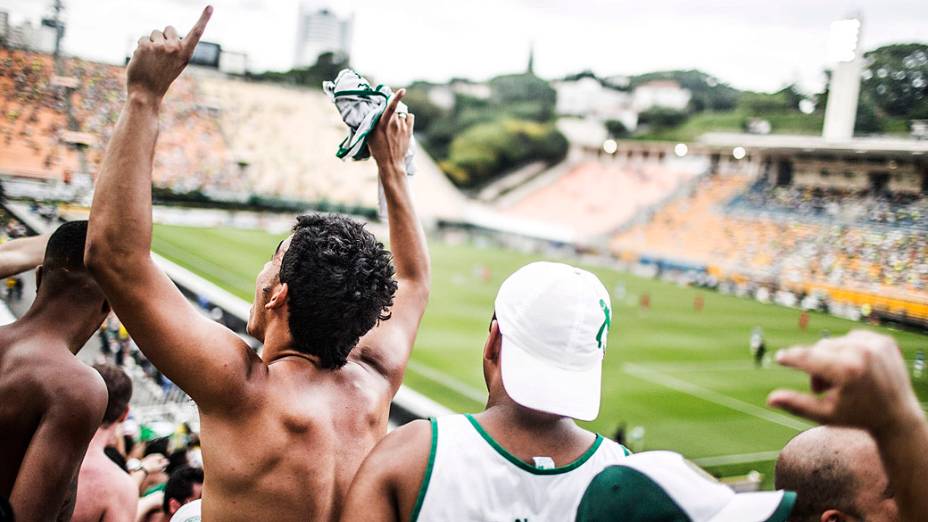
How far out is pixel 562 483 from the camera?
1531 millimetres

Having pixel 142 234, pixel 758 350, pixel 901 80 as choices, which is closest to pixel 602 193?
pixel 758 350

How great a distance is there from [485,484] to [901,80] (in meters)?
15.0

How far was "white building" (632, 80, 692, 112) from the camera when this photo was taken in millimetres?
52812

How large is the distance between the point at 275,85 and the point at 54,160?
28.5 m

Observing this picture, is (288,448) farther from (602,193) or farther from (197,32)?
(602,193)

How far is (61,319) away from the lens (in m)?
2.29

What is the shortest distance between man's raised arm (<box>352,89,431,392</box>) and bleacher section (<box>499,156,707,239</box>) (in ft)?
124

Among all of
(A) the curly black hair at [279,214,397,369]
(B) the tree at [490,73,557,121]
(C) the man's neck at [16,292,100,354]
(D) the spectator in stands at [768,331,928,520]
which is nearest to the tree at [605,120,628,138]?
(B) the tree at [490,73,557,121]

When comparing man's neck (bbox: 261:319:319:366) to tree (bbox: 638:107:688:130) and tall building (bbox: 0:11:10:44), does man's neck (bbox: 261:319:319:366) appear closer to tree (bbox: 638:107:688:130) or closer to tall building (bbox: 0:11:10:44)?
tall building (bbox: 0:11:10:44)

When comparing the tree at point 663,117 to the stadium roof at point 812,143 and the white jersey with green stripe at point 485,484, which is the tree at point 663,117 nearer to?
→ the stadium roof at point 812,143

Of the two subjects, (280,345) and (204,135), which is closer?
(280,345)

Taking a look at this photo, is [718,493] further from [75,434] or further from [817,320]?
[817,320]

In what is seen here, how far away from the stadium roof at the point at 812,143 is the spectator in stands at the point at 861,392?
897 inches

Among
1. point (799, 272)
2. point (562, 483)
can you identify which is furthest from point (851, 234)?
point (562, 483)
